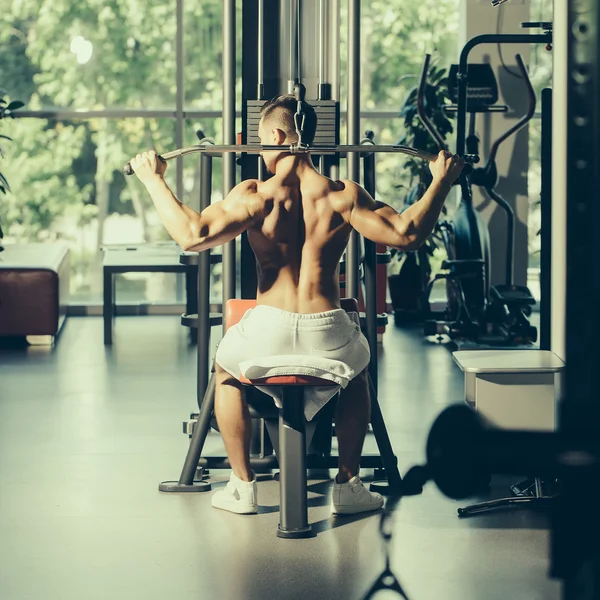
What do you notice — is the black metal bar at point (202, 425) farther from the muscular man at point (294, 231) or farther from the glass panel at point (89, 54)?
the glass panel at point (89, 54)

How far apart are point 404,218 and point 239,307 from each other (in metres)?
0.63

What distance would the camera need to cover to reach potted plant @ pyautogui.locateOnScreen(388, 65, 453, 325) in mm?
7480

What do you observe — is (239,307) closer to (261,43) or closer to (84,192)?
(261,43)

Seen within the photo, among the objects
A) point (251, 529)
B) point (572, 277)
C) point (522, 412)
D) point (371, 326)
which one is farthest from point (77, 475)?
point (572, 277)

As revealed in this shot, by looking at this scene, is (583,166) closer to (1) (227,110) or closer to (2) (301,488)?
(2) (301,488)

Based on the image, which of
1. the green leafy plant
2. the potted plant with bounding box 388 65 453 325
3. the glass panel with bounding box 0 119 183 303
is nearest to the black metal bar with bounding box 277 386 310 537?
the potted plant with bounding box 388 65 453 325

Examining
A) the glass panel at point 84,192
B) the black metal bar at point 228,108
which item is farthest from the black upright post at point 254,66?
the glass panel at point 84,192

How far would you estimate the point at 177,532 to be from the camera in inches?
127

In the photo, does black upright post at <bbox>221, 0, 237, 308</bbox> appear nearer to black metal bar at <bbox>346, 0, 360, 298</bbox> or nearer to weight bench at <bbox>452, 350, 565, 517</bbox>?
black metal bar at <bbox>346, 0, 360, 298</bbox>

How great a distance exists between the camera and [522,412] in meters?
3.47

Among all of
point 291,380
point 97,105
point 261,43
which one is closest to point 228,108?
point 261,43

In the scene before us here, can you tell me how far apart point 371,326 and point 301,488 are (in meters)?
0.78

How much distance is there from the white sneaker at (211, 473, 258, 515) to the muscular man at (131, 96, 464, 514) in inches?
13.7

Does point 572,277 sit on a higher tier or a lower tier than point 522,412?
higher
